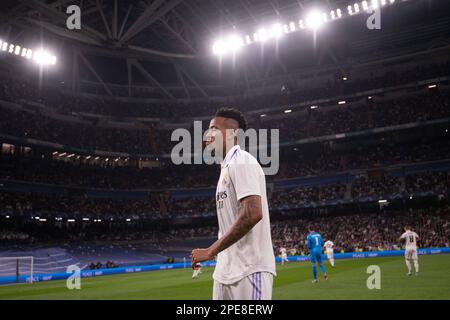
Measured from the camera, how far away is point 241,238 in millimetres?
4250

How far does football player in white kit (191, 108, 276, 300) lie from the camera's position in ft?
13.4

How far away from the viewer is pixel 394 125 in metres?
55.2

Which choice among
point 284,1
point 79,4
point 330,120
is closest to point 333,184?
point 330,120

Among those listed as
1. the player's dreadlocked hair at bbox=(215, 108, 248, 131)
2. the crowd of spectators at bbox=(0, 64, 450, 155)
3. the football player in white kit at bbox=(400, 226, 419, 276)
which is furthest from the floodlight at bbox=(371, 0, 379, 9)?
the player's dreadlocked hair at bbox=(215, 108, 248, 131)

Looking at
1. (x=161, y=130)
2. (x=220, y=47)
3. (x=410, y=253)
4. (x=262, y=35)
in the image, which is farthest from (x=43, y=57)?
(x=410, y=253)

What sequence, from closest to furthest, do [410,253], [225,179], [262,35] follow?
[225,179] → [410,253] → [262,35]

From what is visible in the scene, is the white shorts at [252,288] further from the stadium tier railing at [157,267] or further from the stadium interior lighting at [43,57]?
the stadium interior lighting at [43,57]

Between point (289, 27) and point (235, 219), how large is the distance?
5105 centimetres

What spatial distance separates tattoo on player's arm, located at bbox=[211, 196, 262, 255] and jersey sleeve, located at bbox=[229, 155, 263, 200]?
0.19 ft

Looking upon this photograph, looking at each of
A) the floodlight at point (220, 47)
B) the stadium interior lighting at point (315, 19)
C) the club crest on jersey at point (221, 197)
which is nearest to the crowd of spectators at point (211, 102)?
the floodlight at point (220, 47)

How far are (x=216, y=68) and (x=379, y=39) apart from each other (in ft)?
76.6

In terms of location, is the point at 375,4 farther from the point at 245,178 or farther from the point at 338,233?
the point at 245,178
